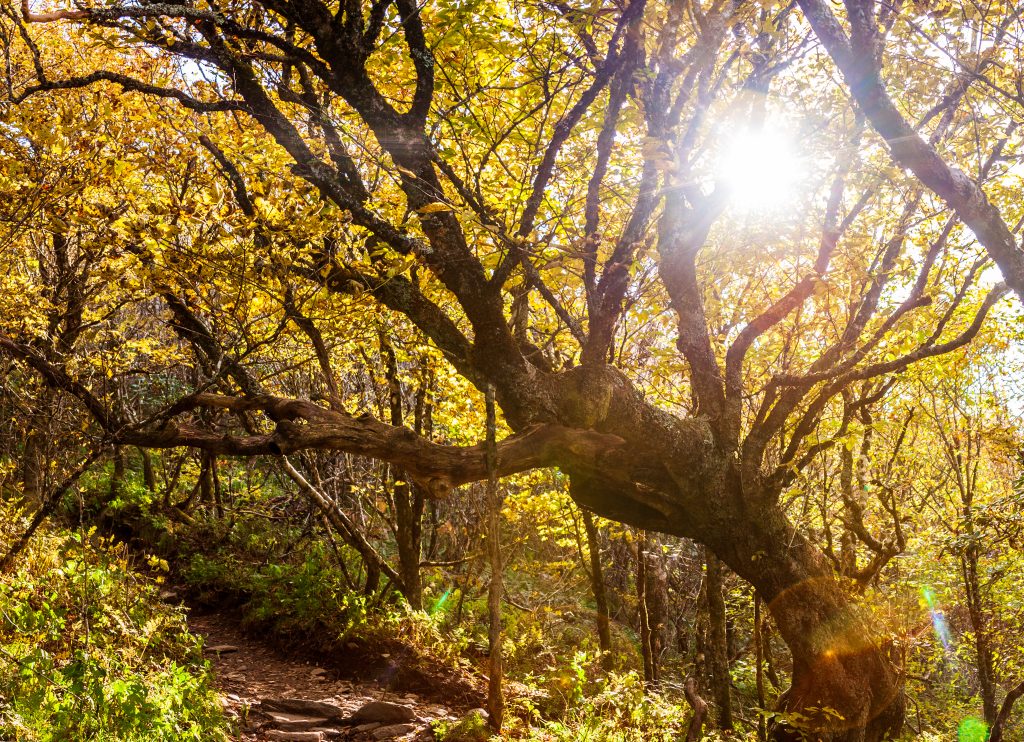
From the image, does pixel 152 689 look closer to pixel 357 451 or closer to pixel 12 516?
pixel 357 451

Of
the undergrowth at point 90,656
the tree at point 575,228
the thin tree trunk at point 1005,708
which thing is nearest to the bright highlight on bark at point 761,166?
the tree at point 575,228

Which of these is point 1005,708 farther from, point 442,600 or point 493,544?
point 442,600

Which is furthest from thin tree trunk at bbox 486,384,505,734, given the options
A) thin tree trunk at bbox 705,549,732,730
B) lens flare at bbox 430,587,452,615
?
lens flare at bbox 430,587,452,615

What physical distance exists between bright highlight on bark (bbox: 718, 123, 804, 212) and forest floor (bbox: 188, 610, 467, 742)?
6.07m

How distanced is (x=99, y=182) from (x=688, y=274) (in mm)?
6083

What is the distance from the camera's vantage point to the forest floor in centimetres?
646

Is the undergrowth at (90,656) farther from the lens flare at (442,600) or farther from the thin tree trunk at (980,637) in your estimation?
the thin tree trunk at (980,637)

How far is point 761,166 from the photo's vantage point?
5.58 meters

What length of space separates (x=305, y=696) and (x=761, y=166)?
7504 mm

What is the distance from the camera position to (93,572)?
7.93 m

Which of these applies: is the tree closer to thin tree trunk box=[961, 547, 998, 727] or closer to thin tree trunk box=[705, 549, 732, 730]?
thin tree trunk box=[705, 549, 732, 730]

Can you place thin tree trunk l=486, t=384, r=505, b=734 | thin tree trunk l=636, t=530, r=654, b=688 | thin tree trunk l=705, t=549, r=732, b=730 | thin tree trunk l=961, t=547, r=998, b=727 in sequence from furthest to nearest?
thin tree trunk l=961, t=547, r=998, b=727 < thin tree trunk l=636, t=530, r=654, b=688 < thin tree trunk l=705, t=549, r=732, b=730 < thin tree trunk l=486, t=384, r=505, b=734

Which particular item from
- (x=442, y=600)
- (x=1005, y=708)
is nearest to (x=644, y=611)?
(x=442, y=600)

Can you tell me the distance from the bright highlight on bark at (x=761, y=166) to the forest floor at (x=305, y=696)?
607 cm
